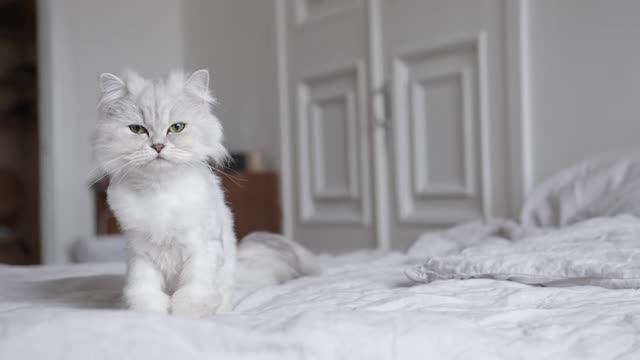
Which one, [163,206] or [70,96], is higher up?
[70,96]

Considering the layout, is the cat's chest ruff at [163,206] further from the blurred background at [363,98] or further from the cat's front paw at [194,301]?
the blurred background at [363,98]

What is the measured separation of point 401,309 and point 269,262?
522 millimetres

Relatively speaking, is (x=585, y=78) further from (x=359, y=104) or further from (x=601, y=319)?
(x=601, y=319)

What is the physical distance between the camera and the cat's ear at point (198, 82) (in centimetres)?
119

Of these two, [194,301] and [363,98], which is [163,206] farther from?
[363,98]

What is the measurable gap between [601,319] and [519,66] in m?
1.56

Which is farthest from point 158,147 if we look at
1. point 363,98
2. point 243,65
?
point 243,65

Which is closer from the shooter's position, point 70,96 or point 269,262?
point 269,262

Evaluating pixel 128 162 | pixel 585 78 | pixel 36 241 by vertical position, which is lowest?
pixel 36 241

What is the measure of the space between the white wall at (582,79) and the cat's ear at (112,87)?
1680mm

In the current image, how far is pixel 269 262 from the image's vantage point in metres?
1.62

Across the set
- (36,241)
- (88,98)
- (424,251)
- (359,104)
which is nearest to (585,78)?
(424,251)

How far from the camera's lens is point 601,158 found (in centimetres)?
212

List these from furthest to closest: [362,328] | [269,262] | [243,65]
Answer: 1. [243,65]
2. [269,262]
3. [362,328]
